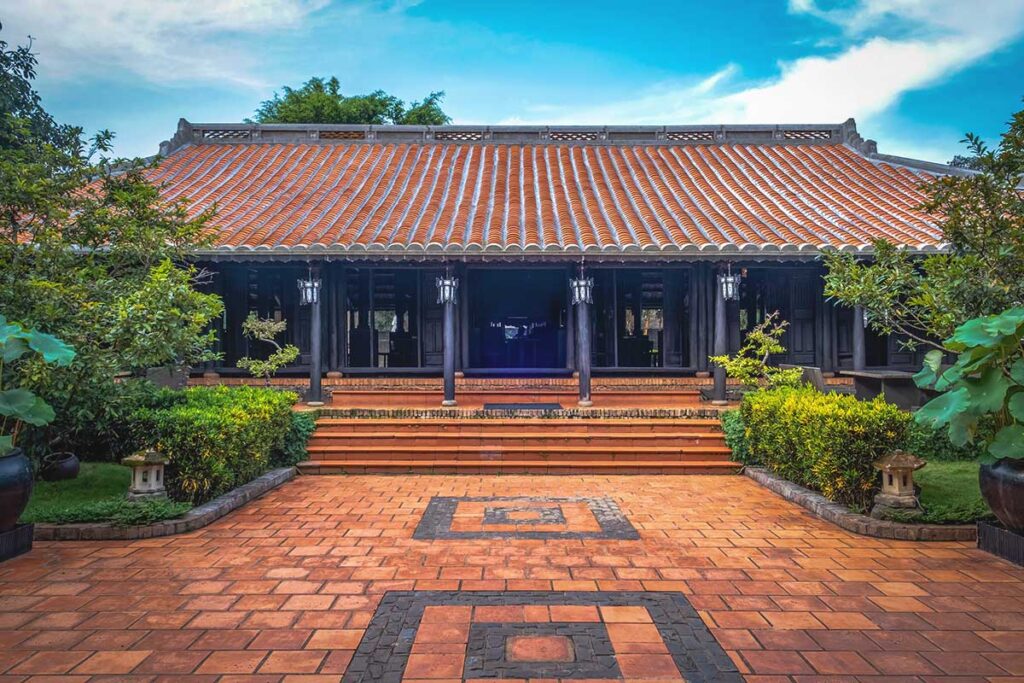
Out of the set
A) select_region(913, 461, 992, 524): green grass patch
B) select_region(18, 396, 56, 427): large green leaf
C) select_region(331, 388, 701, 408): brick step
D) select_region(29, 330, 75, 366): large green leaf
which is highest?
select_region(29, 330, 75, 366): large green leaf

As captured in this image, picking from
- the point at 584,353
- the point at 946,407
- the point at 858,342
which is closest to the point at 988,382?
the point at 946,407

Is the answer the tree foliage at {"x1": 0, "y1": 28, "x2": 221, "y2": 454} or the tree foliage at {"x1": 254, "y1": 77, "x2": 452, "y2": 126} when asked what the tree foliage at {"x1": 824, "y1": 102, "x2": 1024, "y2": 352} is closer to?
the tree foliage at {"x1": 0, "y1": 28, "x2": 221, "y2": 454}

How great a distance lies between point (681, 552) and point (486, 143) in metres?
13.6

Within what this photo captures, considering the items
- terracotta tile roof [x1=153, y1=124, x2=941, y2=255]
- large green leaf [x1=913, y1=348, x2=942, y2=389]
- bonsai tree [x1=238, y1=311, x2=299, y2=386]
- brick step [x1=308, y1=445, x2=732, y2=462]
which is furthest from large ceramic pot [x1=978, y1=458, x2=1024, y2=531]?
bonsai tree [x1=238, y1=311, x2=299, y2=386]

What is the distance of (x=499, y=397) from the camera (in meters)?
11.9

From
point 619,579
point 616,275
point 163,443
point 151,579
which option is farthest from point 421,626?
point 616,275

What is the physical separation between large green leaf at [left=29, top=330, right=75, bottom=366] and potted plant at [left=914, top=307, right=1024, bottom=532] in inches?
265

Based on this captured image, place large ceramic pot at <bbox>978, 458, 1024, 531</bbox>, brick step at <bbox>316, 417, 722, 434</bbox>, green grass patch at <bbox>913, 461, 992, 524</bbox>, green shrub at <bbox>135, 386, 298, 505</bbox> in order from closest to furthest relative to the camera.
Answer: large ceramic pot at <bbox>978, 458, 1024, 531</bbox>
green grass patch at <bbox>913, 461, 992, 524</bbox>
green shrub at <bbox>135, 386, 298, 505</bbox>
brick step at <bbox>316, 417, 722, 434</bbox>

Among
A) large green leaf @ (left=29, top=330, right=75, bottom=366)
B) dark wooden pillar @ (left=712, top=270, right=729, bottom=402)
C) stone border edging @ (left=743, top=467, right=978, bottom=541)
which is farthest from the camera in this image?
dark wooden pillar @ (left=712, top=270, right=729, bottom=402)

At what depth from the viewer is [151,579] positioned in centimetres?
420

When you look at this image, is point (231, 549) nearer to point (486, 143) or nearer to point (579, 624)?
point (579, 624)

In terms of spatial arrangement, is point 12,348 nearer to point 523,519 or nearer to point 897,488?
point 523,519

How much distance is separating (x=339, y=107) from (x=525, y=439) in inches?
728

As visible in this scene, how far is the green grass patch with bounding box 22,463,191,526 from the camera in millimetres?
5211
